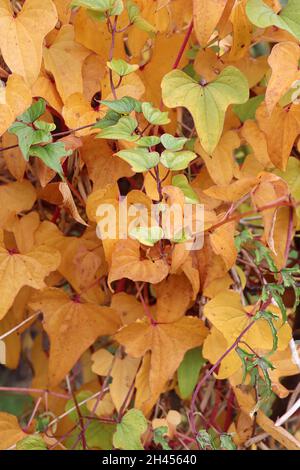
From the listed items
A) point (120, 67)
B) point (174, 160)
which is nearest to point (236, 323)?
point (174, 160)

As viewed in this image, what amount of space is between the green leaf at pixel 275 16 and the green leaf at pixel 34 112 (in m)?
0.23

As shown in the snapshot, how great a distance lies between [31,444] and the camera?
80 centimetres

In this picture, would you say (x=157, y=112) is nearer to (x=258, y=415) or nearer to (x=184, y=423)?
(x=258, y=415)

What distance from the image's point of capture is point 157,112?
68cm

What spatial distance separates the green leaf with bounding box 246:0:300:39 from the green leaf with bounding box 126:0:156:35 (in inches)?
4.3

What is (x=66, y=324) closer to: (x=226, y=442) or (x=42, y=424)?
(x=42, y=424)

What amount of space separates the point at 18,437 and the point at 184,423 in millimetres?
357

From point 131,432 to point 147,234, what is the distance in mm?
282

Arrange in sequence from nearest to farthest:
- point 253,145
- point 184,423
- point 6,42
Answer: point 6,42, point 253,145, point 184,423

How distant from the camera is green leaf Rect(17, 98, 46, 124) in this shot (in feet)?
2.24

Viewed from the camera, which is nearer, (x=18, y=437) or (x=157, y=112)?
(x=157, y=112)
